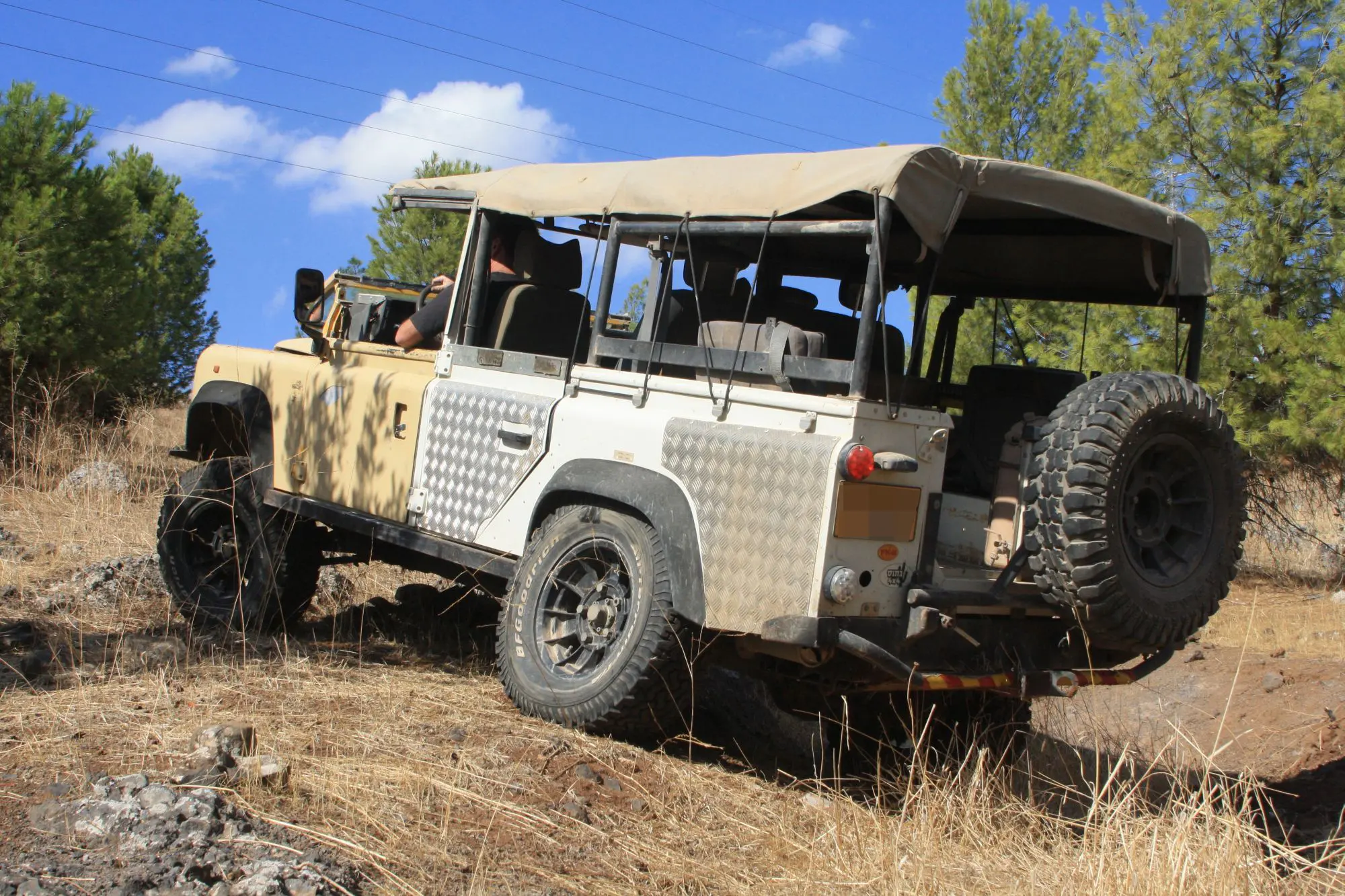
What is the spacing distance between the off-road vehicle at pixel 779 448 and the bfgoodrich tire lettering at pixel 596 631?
13 millimetres

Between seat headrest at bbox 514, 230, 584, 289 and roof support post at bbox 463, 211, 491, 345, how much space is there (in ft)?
0.57

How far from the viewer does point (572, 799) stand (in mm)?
4168

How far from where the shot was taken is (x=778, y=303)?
5914 mm

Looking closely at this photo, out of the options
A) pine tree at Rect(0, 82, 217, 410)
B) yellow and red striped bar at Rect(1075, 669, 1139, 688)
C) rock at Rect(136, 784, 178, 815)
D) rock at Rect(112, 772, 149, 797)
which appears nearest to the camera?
rock at Rect(136, 784, 178, 815)

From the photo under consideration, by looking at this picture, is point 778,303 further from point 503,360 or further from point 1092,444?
point 1092,444

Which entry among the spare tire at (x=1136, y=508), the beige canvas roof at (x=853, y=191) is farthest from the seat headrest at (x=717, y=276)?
the spare tire at (x=1136, y=508)

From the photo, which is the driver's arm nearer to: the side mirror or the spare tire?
the side mirror

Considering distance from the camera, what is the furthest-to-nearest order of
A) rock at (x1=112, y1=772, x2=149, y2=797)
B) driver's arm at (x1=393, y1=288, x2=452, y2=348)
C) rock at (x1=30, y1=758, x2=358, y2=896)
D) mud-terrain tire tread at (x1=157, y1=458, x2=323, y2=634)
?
mud-terrain tire tread at (x1=157, y1=458, x2=323, y2=634)
driver's arm at (x1=393, y1=288, x2=452, y2=348)
rock at (x1=112, y1=772, x2=149, y2=797)
rock at (x1=30, y1=758, x2=358, y2=896)

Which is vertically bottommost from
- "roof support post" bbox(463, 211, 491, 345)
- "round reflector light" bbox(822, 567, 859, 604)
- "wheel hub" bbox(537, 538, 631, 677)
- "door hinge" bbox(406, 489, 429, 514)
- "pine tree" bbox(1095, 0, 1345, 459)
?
"wheel hub" bbox(537, 538, 631, 677)

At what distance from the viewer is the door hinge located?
583 centimetres

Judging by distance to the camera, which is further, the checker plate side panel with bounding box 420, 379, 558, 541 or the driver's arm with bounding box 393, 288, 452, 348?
the driver's arm with bounding box 393, 288, 452, 348

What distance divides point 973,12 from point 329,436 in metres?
12.3

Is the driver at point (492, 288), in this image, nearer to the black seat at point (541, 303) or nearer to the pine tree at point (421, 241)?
the black seat at point (541, 303)

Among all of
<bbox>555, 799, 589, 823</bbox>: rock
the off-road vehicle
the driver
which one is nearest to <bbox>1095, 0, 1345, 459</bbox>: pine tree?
the off-road vehicle
